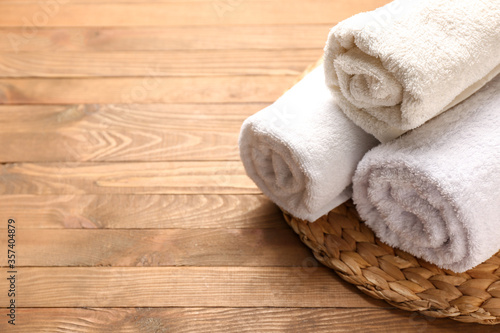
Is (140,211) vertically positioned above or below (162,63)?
below

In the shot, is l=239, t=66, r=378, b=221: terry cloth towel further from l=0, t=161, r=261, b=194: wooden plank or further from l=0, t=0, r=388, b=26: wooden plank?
l=0, t=0, r=388, b=26: wooden plank

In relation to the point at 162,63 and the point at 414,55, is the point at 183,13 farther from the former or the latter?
the point at 414,55

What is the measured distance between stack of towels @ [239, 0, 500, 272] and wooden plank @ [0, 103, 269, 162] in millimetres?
232

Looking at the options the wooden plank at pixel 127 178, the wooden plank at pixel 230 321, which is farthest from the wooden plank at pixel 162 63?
the wooden plank at pixel 230 321

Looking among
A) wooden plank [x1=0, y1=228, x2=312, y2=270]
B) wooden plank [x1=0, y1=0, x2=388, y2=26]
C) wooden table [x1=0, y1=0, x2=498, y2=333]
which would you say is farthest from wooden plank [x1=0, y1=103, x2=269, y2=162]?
wooden plank [x1=0, y1=0, x2=388, y2=26]

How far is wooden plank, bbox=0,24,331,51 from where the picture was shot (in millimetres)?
1129

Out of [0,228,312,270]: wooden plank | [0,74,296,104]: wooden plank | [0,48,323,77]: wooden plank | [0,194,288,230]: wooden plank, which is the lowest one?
[0,228,312,270]: wooden plank

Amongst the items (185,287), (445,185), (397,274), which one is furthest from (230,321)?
(445,185)

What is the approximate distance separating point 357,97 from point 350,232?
0.66 ft

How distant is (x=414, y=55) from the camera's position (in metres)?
0.60

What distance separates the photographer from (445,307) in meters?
0.69

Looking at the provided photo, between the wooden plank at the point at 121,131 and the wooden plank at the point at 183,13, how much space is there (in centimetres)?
27

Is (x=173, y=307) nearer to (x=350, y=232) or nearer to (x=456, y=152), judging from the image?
(x=350, y=232)

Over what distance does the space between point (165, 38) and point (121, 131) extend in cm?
28
